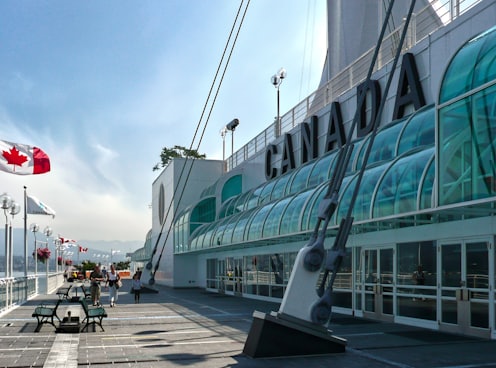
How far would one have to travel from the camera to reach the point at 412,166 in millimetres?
14812

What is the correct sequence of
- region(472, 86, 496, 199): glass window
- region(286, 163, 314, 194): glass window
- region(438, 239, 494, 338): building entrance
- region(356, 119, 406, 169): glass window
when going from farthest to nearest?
1. region(286, 163, 314, 194): glass window
2. region(356, 119, 406, 169): glass window
3. region(438, 239, 494, 338): building entrance
4. region(472, 86, 496, 199): glass window

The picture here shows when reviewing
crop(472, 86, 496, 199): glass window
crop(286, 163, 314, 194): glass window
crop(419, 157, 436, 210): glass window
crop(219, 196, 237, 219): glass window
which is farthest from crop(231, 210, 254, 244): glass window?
crop(472, 86, 496, 199): glass window

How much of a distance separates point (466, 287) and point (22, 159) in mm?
15514

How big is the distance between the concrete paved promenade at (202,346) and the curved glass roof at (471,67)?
5.04 m

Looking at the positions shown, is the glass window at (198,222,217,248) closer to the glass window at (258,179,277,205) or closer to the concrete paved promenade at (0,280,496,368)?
the glass window at (258,179,277,205)

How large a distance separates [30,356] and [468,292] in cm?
971

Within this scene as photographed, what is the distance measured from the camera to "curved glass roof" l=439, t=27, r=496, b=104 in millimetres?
11297

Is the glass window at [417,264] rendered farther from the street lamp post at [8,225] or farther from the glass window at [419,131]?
the street lamp post at [8,225]

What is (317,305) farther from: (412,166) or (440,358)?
(412,166)

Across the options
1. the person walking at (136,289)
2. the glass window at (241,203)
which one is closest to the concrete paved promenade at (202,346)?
the person walking at (136,289)

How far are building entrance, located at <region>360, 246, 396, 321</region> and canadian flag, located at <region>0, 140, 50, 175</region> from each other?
12.3 m

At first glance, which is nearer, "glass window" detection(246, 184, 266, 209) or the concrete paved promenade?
the concrete paved promenade

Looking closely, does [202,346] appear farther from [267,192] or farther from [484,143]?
[267,192]

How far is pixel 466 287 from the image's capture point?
46.9 feet
